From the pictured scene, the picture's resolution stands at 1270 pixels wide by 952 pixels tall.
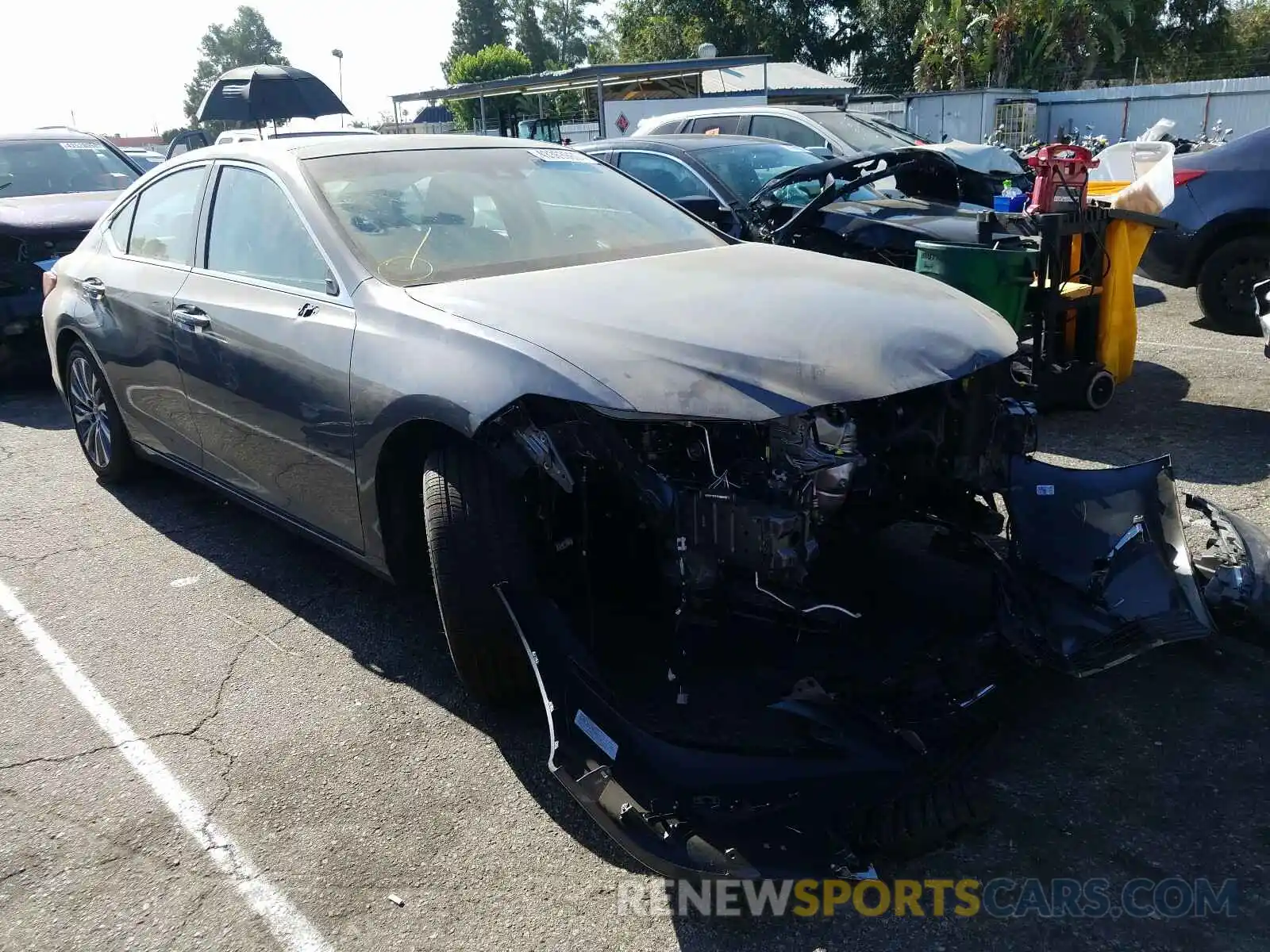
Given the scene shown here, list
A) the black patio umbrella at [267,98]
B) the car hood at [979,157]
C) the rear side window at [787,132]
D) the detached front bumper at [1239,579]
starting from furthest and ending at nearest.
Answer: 1. the black patio umbrella at [267,98]
2. the rear side window at [787,132]
3. the car hood at [979,157]
4. the detached front bumper at [1239,579]

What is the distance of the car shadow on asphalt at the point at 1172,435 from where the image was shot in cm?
510

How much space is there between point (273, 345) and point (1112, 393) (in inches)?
191

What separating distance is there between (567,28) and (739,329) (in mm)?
92612

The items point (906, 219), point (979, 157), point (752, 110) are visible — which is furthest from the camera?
point (752, 110)

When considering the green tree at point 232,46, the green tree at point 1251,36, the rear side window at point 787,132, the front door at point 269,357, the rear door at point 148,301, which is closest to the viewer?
the front door at point 269,357

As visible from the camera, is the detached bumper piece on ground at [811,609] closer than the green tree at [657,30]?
Yes

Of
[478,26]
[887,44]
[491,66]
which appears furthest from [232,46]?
[887,44]

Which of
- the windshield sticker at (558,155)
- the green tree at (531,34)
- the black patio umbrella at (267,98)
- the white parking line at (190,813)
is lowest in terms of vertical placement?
the white parking line at (190,813)

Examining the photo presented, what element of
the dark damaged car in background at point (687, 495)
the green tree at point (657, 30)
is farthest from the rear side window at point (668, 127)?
the green tree at point (657, 30)

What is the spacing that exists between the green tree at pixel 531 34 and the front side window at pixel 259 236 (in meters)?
87.9

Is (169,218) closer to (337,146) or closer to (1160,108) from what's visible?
(337,146)

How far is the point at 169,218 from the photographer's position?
461cm

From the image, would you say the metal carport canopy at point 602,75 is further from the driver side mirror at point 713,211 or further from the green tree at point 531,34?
the green tree at point 531,34

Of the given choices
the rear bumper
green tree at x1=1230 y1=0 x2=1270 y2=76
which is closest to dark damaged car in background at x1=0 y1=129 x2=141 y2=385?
the rear bumper
